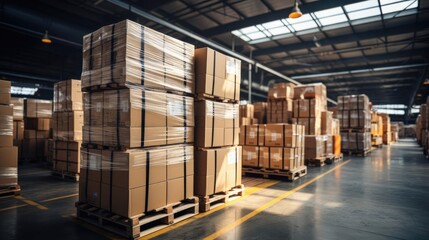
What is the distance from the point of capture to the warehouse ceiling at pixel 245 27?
7.50m

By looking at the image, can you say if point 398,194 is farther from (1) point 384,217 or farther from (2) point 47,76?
(2) point 47,76

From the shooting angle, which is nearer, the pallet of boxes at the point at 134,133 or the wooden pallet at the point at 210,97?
the pallet of boxes at the point at 134,133

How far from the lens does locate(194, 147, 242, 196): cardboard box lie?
4121 millimetres

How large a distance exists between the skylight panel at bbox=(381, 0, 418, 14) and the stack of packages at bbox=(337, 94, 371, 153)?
15.2 ft

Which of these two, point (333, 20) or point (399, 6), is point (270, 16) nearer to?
point (333, 20)

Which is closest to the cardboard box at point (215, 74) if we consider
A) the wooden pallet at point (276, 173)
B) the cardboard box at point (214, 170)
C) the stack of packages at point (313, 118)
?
the cardboard box at point (214, 170)

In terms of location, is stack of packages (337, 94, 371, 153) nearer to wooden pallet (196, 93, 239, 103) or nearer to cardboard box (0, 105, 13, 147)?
wooden pallet (196, 93, 239, 103)

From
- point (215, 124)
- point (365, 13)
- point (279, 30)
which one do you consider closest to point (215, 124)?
point (215, 124)

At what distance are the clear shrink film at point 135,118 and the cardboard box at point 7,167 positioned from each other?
7.83ft

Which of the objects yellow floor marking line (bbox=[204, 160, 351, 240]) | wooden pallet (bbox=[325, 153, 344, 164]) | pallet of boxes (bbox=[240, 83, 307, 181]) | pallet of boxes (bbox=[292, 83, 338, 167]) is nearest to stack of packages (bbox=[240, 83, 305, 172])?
pallet of boxes (bbox=[240, 83, 307, 181])

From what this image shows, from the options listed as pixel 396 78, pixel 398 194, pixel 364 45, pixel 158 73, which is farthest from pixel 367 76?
pixel 158 73

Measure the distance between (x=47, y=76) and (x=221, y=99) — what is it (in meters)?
16.3

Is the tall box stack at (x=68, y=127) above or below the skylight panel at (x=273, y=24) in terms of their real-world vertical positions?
below

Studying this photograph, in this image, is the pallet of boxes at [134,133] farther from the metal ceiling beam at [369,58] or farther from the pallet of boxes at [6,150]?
the metal ceiling beam at [369,58]
